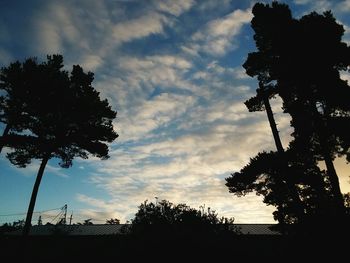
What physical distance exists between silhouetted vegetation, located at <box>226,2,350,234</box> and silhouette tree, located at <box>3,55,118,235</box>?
12389 mm

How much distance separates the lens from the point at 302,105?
1672 cm

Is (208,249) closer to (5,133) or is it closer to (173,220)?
(173,220)

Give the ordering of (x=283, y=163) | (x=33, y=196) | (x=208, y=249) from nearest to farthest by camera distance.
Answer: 1. (x=208, y=249)
2. (x=283, y=163)
3. (x=33, y=196)

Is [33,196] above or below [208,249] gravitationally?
above

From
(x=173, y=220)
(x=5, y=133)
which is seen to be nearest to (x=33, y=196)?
(x=5, y=133)

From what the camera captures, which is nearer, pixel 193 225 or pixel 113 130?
pixel 193 225

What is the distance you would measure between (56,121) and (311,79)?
17.4 m

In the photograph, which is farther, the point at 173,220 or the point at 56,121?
the point at 56,121

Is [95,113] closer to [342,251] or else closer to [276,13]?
[276,13]

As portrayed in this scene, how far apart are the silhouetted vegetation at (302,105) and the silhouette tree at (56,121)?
12.4m

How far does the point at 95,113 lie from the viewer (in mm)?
25125

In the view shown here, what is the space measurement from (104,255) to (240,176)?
752cm

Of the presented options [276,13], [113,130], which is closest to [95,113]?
[113,130]

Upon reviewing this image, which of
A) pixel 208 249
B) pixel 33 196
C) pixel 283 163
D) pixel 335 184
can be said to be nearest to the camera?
pixel 208 249
